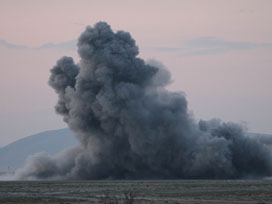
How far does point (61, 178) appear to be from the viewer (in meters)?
107

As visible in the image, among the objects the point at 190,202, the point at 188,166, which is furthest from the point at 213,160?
the point at 190,202

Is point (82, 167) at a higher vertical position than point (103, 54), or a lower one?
lower

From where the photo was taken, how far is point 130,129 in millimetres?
101500

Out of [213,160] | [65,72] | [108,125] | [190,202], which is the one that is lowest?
[190,202]

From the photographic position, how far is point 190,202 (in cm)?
4991

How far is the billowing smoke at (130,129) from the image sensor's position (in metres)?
101

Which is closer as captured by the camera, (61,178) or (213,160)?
(213,160)

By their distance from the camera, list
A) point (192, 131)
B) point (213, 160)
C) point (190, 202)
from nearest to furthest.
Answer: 1. point (190, 202)
2. point (213, 160)
3. point (192, 131)

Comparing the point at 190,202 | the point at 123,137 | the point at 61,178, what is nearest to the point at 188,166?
the point at 123,137

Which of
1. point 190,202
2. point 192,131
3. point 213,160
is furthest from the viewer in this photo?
point 192,131

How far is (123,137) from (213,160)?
611 inches

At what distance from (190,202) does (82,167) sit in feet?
183

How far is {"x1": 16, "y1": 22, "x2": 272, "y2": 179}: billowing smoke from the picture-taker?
10112cm

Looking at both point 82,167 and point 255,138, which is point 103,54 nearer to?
point 82,167
